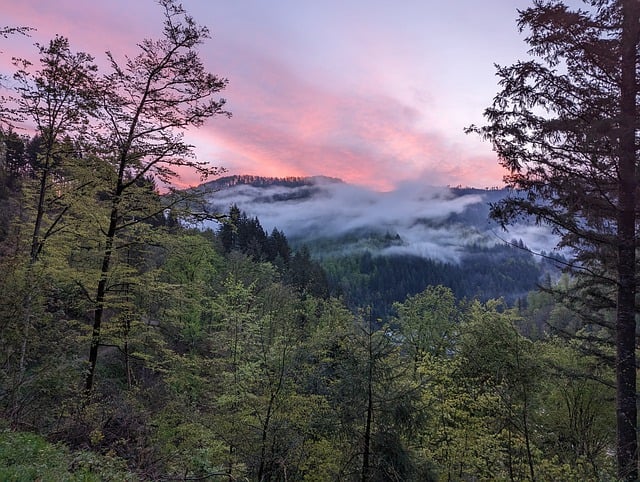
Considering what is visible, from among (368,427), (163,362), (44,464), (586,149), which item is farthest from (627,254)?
(163,362)

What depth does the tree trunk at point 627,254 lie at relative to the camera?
26.4ft

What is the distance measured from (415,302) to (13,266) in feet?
75.0

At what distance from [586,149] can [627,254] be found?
2.58m

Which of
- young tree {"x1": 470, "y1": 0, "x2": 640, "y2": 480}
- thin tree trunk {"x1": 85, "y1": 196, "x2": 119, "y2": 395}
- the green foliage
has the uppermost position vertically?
young tree {"x1": 470, "y1": 0, "x2": 640, "y2": 480}

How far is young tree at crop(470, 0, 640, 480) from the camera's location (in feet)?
27.0

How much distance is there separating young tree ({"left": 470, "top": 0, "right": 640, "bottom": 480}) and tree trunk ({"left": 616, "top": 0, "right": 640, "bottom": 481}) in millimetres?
19

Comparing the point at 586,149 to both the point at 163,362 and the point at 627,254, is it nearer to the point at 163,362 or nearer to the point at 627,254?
the point at 627,254

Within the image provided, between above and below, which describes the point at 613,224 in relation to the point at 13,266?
above

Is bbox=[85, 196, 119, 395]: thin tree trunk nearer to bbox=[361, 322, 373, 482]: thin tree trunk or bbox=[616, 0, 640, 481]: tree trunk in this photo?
bbox=[361, 322, 373, 482]: thin tree trunk

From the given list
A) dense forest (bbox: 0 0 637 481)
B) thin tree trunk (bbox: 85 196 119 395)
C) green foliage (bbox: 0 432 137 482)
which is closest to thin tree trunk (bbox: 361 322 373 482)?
dense forest (bbox: 0 0 637 481)

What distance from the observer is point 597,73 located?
8.85m

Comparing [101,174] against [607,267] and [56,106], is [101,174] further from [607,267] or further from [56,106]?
[607,267]

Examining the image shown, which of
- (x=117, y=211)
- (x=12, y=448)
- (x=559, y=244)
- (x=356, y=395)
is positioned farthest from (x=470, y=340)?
(x=12, y=448)

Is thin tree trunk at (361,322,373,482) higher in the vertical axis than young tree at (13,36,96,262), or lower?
lower
